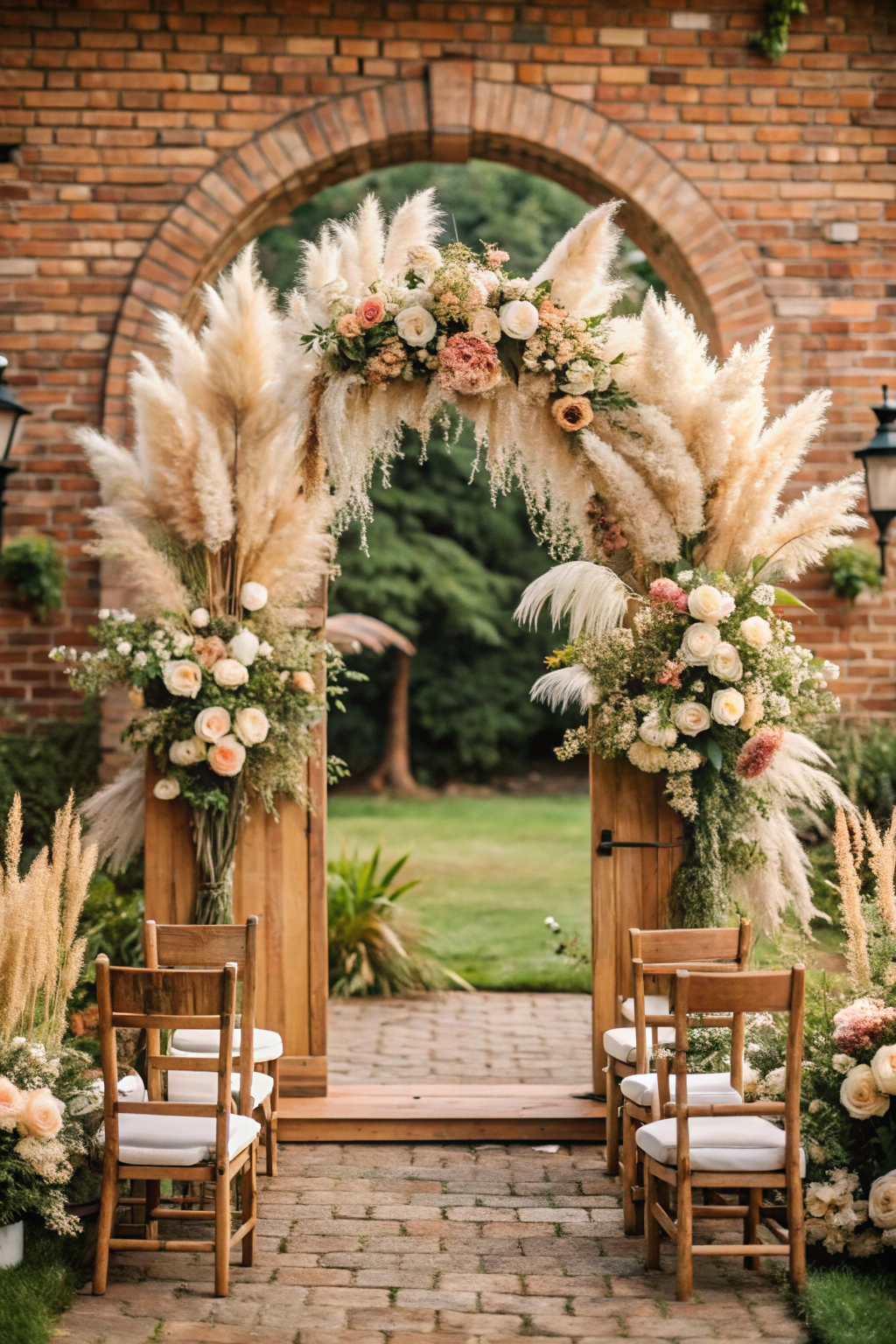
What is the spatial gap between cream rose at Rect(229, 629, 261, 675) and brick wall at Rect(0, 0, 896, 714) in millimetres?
1874

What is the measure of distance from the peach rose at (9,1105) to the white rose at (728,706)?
109 inches

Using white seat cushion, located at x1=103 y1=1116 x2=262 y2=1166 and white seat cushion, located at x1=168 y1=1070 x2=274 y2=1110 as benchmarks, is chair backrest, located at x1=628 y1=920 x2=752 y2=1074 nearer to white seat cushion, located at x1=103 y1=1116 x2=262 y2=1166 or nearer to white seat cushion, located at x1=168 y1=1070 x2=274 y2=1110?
white seat cushion, located at x1=168 y1=1070 x2=274 y2=1110

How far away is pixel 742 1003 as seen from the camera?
3617 millimetres

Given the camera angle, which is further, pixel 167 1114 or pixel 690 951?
pixel 690 951

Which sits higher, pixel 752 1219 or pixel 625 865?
pixel 625 865

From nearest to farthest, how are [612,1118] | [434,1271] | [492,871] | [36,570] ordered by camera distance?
[434,1271]
[612,1118]
[36,570]
[492,871]

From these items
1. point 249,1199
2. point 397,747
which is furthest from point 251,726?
point 397,747

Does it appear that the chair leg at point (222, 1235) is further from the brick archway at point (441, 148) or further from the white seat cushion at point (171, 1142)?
the brick archway at point (441, 148)

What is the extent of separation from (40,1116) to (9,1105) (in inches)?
3.6

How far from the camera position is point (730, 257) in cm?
675

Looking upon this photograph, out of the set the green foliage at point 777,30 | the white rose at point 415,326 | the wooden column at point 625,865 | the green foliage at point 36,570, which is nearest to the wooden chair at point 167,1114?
the wooden column at point 625,865

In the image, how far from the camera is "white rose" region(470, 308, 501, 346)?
4992mm

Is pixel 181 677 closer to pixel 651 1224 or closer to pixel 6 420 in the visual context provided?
pixel 6 420

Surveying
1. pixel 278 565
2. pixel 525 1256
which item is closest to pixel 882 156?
pixel 278 565
